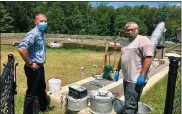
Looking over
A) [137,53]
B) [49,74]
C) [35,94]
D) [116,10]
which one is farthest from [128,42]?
[116,10]

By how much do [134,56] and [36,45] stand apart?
71.1 inches

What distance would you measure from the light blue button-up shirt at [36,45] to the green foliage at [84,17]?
43.9 m

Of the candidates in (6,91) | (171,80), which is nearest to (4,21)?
(6,91)

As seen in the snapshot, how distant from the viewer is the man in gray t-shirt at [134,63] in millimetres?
4333

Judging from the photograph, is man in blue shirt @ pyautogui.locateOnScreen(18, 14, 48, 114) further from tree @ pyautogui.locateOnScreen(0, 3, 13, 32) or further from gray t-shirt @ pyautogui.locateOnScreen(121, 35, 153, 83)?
tree @ pyautogui.locateOnScreen(0, 3, 13, 32)

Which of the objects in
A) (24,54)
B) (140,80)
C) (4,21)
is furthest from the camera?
(4,21)

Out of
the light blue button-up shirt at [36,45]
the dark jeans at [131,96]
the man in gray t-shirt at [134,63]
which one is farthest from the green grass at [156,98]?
the light blue button-up shirt at [36,45]

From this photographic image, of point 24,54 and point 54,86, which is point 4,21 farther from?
point 24,54

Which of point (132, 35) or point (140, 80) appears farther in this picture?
point (132, 35)

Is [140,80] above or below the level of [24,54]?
below

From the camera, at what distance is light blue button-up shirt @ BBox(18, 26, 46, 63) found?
4707 millimetres

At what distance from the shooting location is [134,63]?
14.5 feet

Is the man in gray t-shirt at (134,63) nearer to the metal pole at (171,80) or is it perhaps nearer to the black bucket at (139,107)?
the black bucket at (139,107)

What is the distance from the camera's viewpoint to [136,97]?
4512 mm
